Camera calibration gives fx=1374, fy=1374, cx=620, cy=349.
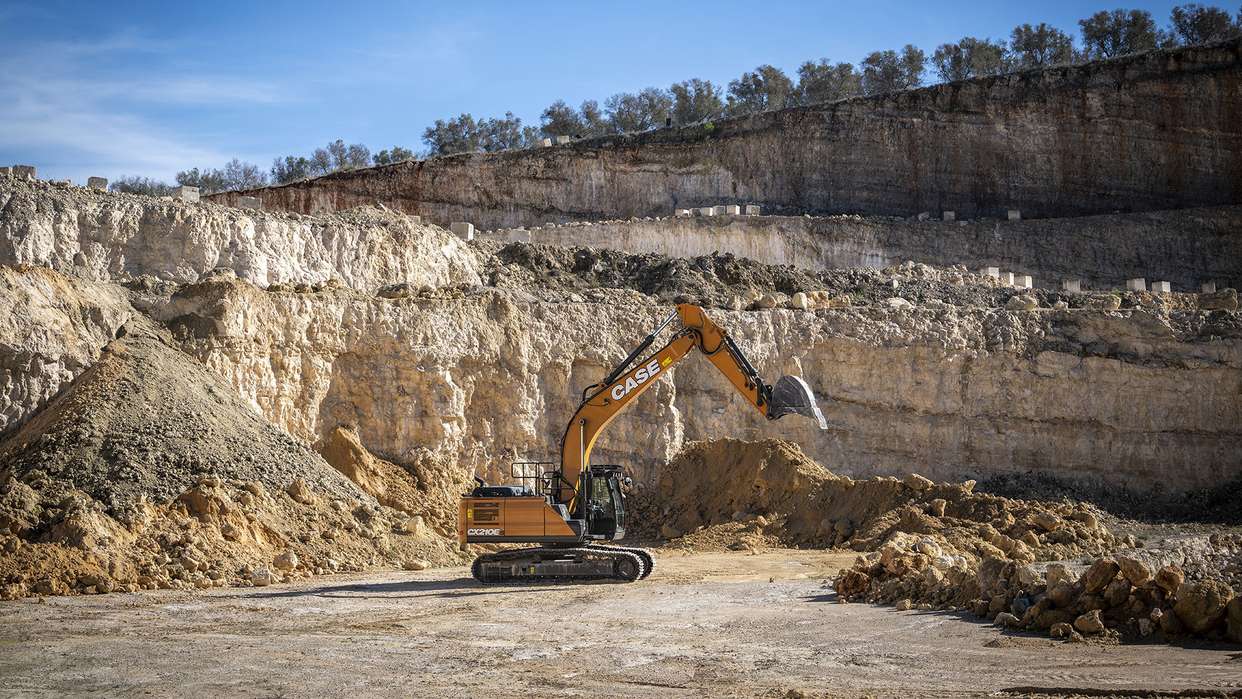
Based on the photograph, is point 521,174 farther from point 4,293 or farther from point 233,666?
point 233,666

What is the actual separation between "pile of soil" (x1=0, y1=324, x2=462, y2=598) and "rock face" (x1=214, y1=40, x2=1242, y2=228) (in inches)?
1154

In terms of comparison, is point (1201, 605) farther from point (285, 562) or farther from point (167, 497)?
point (167, 497)

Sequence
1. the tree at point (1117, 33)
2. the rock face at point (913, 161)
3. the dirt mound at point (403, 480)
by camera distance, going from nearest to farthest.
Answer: the dirt mound at point (403, 480) < the rock face at point (913, 161) < the tree at point (1117, 33)

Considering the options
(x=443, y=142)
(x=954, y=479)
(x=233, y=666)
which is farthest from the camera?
(x=443, y=142)

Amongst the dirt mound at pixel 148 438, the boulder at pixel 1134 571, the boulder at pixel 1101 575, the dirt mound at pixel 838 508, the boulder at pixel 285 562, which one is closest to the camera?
Answer: the boulder at pixel 1134 571

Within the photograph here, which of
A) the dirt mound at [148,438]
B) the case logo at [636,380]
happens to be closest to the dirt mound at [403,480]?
the dirt mound at [148,438]

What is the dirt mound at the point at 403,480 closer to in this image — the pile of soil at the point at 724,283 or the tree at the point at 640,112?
the pile of soil at the point at 724,283

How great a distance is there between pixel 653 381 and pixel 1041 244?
1147 inches

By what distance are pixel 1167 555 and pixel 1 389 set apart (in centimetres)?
1649

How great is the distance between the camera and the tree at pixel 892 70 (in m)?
67.5

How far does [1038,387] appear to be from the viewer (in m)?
31.5

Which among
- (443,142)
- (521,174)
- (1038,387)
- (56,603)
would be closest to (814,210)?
(521,174)

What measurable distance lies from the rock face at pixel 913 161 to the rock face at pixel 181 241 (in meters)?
21.3

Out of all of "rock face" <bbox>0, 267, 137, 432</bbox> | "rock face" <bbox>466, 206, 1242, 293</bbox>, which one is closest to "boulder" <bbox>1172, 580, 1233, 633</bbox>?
"rock face" <bbox>0, 267, 137, 432</bbox>
